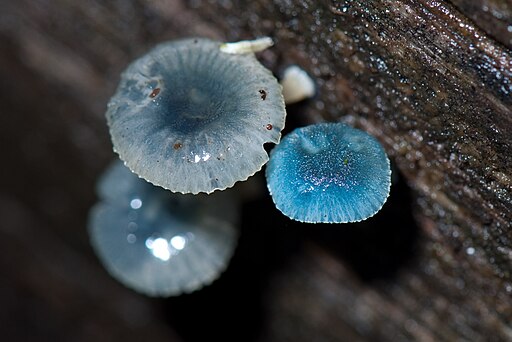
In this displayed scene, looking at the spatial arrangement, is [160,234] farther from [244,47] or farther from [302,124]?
[244,47]

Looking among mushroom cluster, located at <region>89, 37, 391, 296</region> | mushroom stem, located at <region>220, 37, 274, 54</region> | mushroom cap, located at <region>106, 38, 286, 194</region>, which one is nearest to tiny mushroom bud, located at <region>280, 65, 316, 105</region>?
mushroom cluster, located at <region>89, 37, 391, 296</region>

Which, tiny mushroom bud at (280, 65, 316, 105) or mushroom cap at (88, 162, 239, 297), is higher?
tiny mushroom bud at (280, 65, 316, 105)

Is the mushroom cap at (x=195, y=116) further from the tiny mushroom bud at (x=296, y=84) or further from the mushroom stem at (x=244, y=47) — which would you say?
the tiny mushroom bud at (x=296, y=84)

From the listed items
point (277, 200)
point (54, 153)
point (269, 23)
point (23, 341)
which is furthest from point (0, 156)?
point (277, 200)

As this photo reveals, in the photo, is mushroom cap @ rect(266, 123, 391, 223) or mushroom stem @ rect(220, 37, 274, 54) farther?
mushroom stem @ rect(220, 37, 274, 54)

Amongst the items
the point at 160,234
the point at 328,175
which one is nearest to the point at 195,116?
the point at 328,175

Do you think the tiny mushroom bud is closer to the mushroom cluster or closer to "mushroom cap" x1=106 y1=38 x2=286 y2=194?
the mushroom cluster
